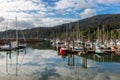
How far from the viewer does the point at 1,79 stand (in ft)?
106

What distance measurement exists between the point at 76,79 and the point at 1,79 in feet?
30.9

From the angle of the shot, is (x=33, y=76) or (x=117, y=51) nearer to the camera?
(x=33, y=76)

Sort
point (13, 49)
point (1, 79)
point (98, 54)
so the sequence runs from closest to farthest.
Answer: point (1, 79), point (98, 54), point (13, 49)

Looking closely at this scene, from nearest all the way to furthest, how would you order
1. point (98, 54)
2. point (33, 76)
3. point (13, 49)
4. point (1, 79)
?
1. point (1, 79)
2. point (33, 76)
3. point (98, 54)
4. point (13, 49)

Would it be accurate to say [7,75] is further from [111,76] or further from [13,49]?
[13,49]

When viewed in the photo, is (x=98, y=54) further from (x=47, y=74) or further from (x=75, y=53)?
(x=47, y=74)

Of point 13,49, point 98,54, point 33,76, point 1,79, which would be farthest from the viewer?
point 13,49

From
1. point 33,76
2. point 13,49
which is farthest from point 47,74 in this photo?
point 13,49

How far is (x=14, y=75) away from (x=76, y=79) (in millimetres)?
8706

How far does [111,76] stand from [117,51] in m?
36.3

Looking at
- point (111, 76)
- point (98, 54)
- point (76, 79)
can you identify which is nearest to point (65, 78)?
point (76, 79)

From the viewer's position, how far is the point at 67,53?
234 ft

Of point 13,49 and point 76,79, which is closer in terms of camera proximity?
point 76,79

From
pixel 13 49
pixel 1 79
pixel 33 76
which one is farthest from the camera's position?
pixel 13 49
